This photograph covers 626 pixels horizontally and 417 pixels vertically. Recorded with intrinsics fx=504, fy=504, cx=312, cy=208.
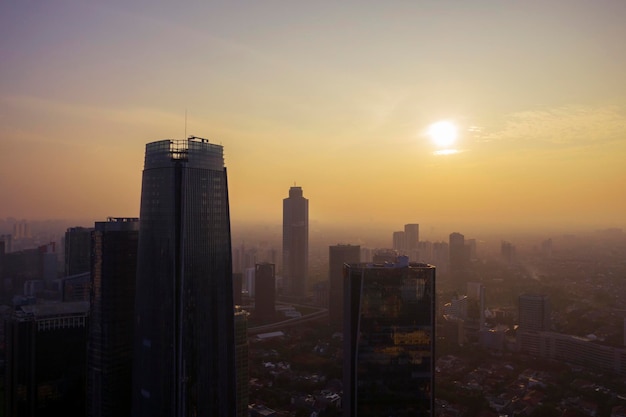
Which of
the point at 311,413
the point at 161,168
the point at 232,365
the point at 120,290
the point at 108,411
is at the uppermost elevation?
the point at 161,168

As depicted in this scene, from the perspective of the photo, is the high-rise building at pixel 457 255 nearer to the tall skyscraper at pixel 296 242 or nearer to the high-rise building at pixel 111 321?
the tall skyscraper at pixel 296 242

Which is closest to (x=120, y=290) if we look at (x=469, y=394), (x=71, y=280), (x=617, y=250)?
(x=71, y=280)

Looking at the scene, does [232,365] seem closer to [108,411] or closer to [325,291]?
[108,411]

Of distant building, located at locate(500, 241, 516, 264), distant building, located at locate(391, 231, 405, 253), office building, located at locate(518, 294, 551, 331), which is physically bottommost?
office building, located at locate(518, 294, 551, 331)

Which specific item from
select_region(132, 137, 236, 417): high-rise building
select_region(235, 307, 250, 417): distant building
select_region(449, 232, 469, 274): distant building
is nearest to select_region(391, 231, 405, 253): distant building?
select_region(449, 232, 469, 274): distant building

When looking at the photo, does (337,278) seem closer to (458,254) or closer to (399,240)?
(458,254)

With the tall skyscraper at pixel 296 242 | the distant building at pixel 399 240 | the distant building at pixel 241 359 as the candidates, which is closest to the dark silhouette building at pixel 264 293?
the tall skyscraper at pixel 296 242

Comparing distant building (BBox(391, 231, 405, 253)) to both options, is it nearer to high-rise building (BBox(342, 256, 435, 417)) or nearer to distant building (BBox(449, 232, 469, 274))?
Answer: distant building (BBox(449, 232, 469, 274))
